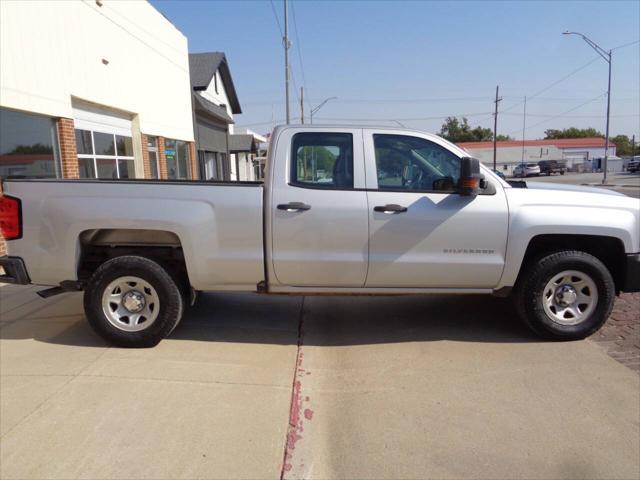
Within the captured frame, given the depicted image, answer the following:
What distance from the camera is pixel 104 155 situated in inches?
465

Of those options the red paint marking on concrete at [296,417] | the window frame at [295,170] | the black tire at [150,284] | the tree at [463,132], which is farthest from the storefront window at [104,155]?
the tree at [463,132]

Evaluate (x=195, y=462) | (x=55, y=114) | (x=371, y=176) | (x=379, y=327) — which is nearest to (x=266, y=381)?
(x=195, y=462)

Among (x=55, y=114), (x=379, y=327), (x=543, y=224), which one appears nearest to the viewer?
(x=543, y=224)

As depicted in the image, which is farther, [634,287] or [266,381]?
[634,287]

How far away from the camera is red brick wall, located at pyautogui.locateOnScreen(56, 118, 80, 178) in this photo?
938 centimetres

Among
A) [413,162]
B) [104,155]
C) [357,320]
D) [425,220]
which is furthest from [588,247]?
[104,155]

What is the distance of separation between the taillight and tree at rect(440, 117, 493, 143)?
10849 cm

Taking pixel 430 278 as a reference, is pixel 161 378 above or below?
below

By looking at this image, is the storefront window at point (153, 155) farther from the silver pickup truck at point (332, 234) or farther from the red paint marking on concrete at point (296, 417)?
the red paint marking on concrete at point (296, 417)

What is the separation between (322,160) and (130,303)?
2126 mm

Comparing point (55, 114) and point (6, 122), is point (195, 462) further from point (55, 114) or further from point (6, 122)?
point (55, 114)

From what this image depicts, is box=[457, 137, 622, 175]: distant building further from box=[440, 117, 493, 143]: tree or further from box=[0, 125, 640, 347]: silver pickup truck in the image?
box=[0, 125, 640, 347]: silver pickup truck

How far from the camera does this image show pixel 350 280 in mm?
4293

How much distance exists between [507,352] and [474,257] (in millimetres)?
873
